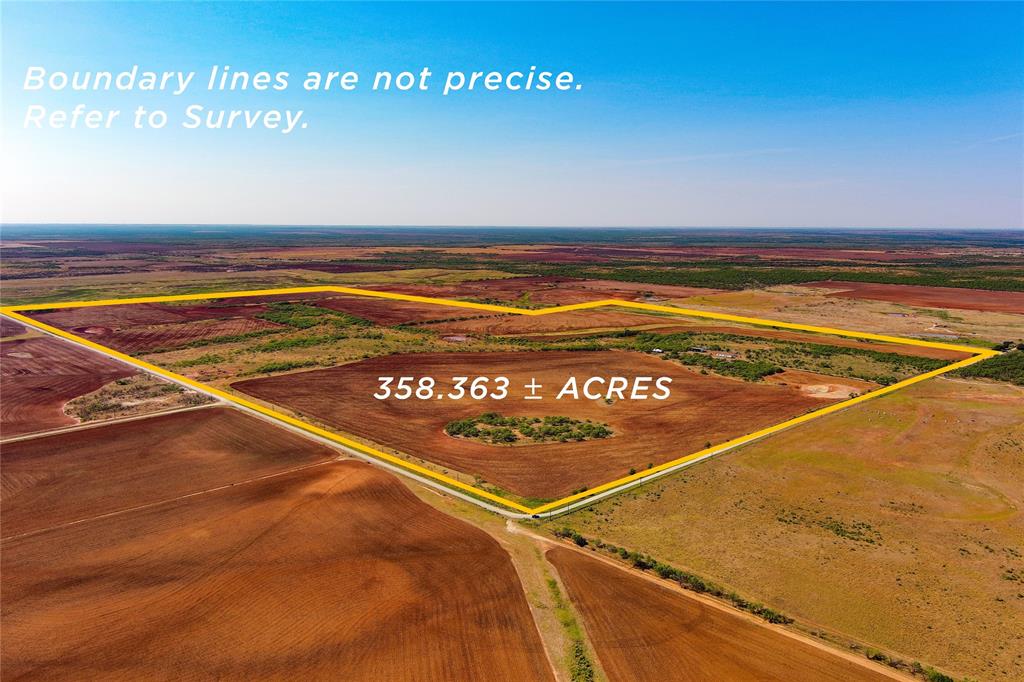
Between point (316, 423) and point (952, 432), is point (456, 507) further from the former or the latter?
point (952, 432)

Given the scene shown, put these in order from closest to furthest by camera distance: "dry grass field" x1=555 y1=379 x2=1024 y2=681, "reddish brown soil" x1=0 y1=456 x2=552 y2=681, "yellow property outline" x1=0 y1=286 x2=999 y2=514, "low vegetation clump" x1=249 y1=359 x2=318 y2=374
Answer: "reddish brown soil" x1=0 y1=456 x2=552 y2=681
"dry grass field" x1=555 y1=379 x2=1024 y2=681
"yellow property outline" x1=0 y1=286 x2=999 y2=514
"low vegetation clump" x1=249 y1=359 x2=318 y2=374

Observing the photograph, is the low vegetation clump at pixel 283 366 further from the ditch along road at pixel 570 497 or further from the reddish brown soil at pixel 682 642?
the reddish brown soil at pixel 682 642

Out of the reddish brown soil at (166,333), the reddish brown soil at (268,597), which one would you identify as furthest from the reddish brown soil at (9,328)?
the reddish brown soil at (268,597)

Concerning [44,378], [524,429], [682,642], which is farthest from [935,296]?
[44,378]

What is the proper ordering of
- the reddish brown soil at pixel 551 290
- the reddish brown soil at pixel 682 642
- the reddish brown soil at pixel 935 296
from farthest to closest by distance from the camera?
1. the reddish brown soil at pixel 551 290
2. the reddish brown soil at pixel 935 296
3. the reddish brown soil at pixel 682 642

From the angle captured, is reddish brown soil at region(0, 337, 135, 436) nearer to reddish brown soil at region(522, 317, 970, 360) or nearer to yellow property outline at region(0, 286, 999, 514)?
yellow property outline at region(0, 286, 999, 514)

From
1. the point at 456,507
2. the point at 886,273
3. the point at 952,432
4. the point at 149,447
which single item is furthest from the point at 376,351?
the point at 886,273

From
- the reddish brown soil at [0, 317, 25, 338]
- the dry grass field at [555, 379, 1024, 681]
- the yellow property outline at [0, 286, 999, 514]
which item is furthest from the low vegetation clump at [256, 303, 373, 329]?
the dry grass field at [555, 379, 1024, 681]

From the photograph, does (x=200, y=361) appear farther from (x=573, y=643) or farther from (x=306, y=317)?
(x=573, y=643)
